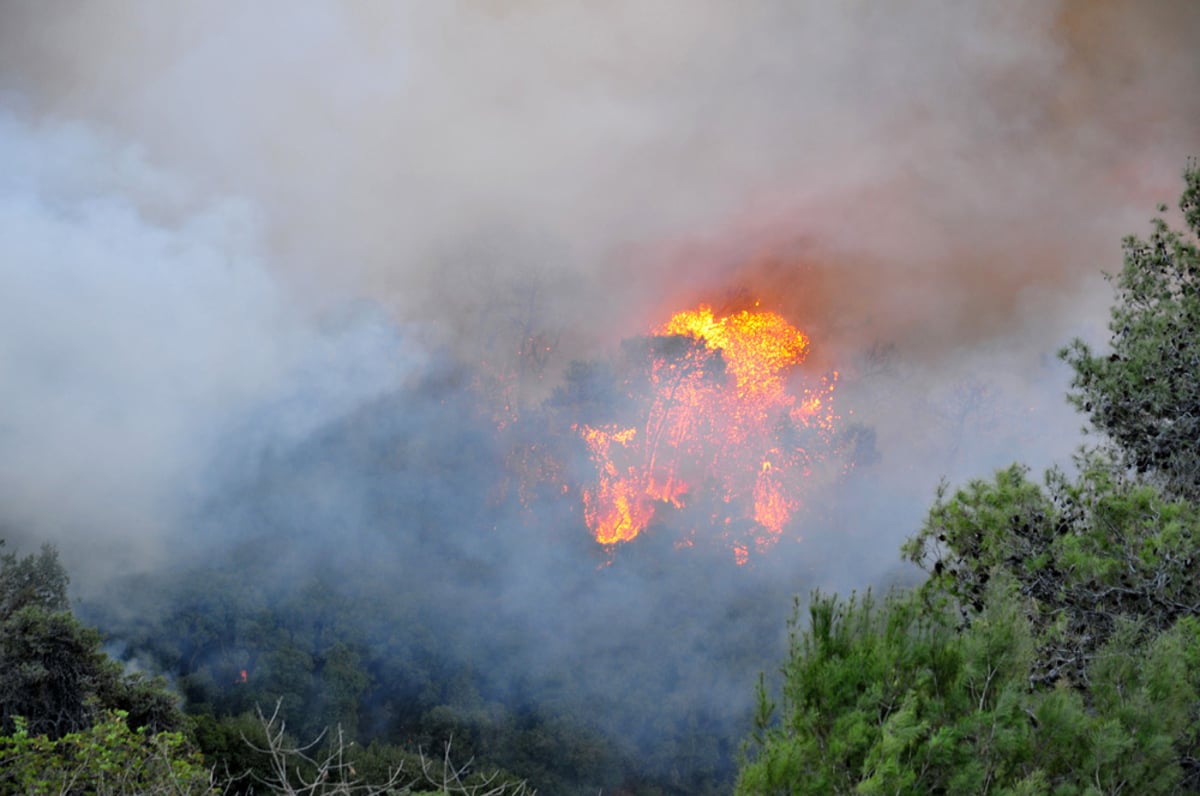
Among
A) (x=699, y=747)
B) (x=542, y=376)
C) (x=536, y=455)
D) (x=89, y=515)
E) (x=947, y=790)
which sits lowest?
(x=947, y=790)

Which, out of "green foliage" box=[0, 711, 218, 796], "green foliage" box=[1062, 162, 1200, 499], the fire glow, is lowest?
"green foliage" box=[0, 711, 218, 796]

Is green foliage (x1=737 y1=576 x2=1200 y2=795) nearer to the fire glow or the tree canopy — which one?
the tree canopy

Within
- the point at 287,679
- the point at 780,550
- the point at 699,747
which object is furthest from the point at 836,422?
the point at 287,679

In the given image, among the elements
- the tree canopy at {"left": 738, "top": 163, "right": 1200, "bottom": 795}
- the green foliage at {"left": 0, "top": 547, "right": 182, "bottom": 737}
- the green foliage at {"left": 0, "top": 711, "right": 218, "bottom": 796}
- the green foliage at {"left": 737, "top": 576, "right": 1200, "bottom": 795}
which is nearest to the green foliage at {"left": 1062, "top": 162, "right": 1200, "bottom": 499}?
the tree canopy at {"left": 738, "top": 163, "right": 1200, "bottom": 795}

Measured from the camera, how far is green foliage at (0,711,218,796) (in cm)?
1011

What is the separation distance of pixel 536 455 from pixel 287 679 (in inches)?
558

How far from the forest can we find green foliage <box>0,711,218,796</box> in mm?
57

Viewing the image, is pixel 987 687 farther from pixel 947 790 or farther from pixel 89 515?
pixel 89 515

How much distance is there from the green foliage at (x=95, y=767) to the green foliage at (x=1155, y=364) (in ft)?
36.9

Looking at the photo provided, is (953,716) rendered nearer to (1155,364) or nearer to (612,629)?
(1155,364)

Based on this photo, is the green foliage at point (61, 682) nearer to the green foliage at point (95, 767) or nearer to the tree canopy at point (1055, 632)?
the green foliage at point (95, 767)

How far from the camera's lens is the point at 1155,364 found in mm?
10367

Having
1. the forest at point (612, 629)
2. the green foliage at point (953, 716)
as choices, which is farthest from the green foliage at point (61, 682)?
the green foliage at point (953, 716)

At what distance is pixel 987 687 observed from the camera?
6.69 meters
